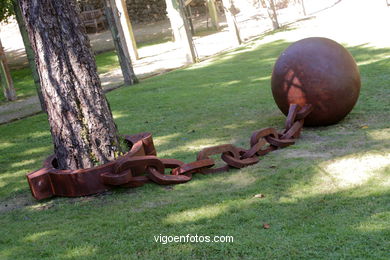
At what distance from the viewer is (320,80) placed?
273 inches

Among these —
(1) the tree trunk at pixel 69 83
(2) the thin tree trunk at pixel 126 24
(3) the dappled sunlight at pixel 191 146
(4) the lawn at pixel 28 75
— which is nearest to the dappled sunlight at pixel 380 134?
(3) the dappled sunlight at pixel 191 146

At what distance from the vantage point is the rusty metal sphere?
695cm

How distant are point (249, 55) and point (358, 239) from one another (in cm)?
1285

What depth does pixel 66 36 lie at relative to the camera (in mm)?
5527

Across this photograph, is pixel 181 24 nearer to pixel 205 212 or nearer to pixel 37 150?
pixel 37 150

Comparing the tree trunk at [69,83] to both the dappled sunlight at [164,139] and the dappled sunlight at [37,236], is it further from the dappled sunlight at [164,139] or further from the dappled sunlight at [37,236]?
the dappled sunlight at [164,139]

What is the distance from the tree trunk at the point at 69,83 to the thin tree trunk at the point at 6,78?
11.4 m

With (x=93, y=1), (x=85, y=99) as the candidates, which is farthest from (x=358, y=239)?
(x=93, y=1)

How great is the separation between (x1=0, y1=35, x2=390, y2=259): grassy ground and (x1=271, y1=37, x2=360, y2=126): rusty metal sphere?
10.3 inches

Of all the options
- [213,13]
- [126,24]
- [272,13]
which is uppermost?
[126,24]

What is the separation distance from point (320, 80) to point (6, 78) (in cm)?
1227

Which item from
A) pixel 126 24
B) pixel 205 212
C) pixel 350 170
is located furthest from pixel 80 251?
pixel 126 24

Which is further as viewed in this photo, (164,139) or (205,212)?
(164,139)

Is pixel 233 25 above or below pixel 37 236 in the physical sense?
above
